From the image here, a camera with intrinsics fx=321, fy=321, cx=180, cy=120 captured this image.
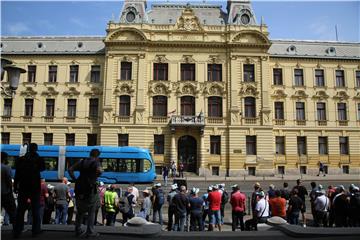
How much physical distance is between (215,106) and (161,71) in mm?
8059

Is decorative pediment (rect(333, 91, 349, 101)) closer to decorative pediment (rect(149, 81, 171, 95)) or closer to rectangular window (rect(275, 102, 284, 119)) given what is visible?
rectangular window (rect(275, 102, 284, 119))

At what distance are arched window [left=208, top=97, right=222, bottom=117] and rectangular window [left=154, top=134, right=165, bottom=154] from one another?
6660 mm

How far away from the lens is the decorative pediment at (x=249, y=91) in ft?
130

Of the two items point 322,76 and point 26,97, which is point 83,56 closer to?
point 26,97

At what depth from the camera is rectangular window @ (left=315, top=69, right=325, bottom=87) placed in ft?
137

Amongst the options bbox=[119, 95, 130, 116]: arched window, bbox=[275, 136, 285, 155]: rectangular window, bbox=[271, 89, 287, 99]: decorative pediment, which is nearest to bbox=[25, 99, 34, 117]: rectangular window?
bbox=[119, 95, 130, 116]: arched window

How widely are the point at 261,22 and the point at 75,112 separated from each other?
2615 centimetres

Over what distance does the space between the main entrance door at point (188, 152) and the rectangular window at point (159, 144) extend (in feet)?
6.72

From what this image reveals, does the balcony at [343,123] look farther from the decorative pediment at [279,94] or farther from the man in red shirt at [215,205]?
the man in red shirt at [215,205]

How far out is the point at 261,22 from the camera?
40688 mm

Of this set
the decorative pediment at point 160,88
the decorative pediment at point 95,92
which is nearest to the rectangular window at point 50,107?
the decorative pediment at point 95,92

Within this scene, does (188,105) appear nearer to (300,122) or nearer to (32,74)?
(300,122)

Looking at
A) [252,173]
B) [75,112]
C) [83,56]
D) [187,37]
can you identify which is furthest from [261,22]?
[75,112]

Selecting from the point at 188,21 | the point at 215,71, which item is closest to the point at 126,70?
the point at 188,21
